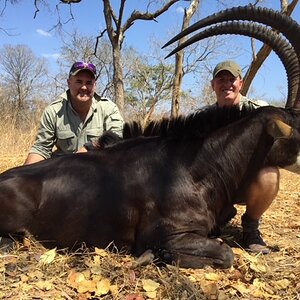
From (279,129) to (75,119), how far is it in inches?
116

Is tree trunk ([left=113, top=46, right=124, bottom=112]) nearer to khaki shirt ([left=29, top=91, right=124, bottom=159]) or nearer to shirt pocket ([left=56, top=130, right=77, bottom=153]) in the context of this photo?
khaki shirt ([left=29, top=91, right=124, bottom=159])

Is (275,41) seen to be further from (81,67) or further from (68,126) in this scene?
(68,126)

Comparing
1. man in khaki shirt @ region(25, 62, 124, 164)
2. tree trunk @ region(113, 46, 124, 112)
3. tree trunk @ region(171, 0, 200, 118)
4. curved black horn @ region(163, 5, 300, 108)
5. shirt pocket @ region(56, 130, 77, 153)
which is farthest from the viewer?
tree trunk @ region(113, 46, 124, 112)

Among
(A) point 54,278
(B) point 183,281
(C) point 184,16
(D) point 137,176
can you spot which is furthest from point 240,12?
(C) point 184,16

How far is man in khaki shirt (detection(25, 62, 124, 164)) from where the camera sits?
5.67 metres

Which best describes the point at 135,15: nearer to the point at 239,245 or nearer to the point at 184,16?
the point at 184,16

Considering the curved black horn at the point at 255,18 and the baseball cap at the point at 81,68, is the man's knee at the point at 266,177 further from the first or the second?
the baseball cap at the point at 81,68

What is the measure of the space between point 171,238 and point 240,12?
7.14 ft

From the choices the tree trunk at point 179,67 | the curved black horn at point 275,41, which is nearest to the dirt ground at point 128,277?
the curved black horn at point 275,41

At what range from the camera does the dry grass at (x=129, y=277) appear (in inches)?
A: 124

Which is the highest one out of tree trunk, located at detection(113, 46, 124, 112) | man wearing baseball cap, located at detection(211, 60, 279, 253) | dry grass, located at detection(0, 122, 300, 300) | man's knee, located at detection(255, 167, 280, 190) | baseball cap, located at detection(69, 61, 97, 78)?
tree trunk, located at detection(113, 46, 124, 112)

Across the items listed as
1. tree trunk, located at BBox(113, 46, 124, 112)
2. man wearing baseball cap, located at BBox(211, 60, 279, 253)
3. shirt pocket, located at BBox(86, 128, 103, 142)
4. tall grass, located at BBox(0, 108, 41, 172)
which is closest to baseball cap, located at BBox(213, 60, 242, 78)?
man wearing baseball cap, located at BBox(211, 60, 279, 253)

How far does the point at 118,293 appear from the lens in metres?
3.16

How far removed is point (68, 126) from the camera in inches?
229
